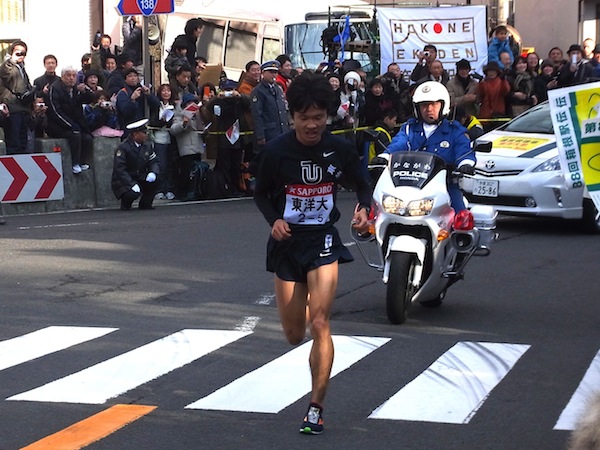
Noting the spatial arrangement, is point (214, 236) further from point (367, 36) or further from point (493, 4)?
point (493, 4)

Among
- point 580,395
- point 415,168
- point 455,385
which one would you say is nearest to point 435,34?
point 415,168

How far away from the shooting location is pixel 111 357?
30.2ft

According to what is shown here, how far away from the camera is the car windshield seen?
57.2 feet

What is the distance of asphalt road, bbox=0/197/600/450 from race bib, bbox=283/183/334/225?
1.12 metres

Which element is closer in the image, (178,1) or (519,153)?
(519,153)

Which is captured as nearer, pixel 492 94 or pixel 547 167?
pixel 547 167

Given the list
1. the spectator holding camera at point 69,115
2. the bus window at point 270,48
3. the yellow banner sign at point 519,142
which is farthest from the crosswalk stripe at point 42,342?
the bus window at point 270,48

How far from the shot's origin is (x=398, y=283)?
404 inches

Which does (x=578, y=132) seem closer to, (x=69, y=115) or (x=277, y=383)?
(x=277, y=383)

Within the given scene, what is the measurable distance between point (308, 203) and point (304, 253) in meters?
0.28

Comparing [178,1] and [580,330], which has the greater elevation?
[178,1]

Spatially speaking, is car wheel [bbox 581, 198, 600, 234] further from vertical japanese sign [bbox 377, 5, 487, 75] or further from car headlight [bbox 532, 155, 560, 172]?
vertical japanese sign [bbox 377, 5, 487, 75]

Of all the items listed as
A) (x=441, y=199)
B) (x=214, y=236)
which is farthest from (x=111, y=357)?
(x=214, y=236)

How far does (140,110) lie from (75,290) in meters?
Answer: 8.37
